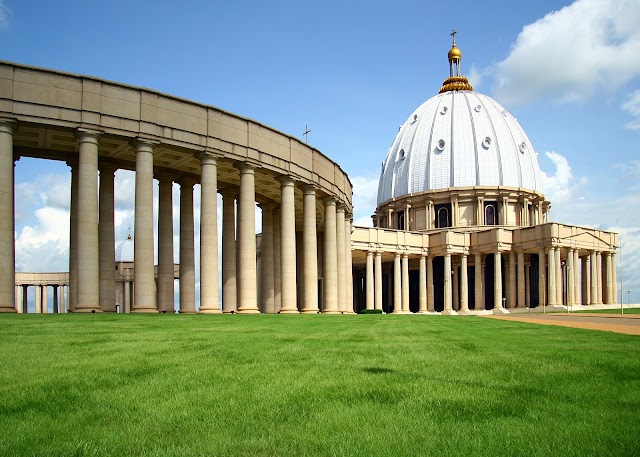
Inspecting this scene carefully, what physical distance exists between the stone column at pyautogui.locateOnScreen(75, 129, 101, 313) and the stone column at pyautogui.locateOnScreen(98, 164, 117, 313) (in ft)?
20.6

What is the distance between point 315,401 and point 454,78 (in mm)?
151340

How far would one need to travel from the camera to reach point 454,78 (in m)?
152

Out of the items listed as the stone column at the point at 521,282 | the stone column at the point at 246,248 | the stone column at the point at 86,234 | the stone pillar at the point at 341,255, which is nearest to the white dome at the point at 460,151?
the stone column at the point at 521,282

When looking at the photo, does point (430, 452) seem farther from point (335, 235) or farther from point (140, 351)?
point (335, 235)

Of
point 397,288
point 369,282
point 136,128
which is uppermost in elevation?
point 136,128

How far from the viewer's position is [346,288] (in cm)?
6831

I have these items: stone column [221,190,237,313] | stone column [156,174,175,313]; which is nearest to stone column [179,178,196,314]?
stone column [156,174,175,313]

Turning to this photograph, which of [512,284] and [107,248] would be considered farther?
[512,284]

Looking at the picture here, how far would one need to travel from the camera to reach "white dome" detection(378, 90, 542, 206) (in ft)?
411

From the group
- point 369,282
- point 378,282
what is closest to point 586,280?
point 378,282

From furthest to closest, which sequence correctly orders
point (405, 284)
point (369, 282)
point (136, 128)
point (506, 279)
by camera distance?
point (506, 279) → point (405, 284) → point (369, 282) → point (136, 128)

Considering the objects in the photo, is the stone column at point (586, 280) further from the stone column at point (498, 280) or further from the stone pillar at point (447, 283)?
the stone pillar at point (447, 283)

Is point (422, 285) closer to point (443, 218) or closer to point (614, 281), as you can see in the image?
point (443, 218)

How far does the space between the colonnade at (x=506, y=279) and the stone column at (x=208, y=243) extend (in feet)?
183
